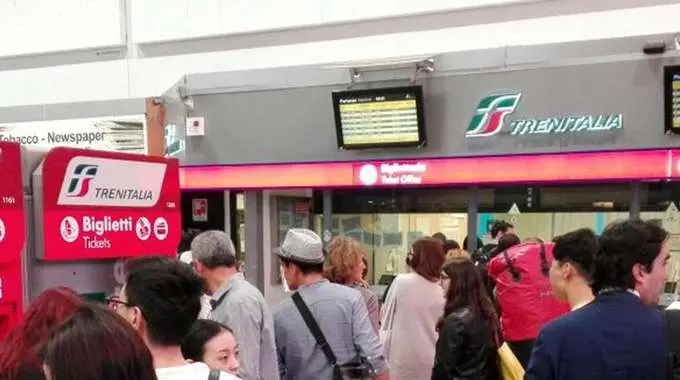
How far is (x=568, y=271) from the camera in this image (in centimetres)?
270

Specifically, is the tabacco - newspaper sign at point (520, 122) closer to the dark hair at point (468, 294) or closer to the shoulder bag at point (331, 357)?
the dark hair at point (468, 294)

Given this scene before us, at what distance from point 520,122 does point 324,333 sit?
4.08 meters

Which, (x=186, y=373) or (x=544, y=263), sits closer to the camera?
(x=186, y=373)

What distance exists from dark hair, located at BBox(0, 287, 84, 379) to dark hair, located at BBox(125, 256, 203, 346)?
0.21 m

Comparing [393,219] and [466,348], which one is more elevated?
[393,219]

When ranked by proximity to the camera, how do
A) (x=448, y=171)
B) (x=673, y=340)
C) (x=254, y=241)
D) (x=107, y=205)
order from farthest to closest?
1. (x=254, y=241)
2. (x=448, y=171)
3. (x=107, y=205)
4. (x=673, y=340)

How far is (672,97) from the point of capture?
639 cm

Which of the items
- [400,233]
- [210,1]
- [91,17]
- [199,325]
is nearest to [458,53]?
[400,233]

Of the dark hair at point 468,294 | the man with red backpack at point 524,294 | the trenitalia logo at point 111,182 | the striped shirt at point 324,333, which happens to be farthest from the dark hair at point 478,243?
the trenitalia logo at point 111,182

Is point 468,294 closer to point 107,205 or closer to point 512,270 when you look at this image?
point 512,270

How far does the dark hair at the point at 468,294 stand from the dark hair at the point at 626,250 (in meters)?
1.57

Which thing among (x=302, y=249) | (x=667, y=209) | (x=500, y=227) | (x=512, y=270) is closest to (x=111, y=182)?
(x=302, y=249)

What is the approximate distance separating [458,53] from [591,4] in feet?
4.20

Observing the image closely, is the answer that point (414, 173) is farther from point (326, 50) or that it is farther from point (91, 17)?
point (91, 17)
